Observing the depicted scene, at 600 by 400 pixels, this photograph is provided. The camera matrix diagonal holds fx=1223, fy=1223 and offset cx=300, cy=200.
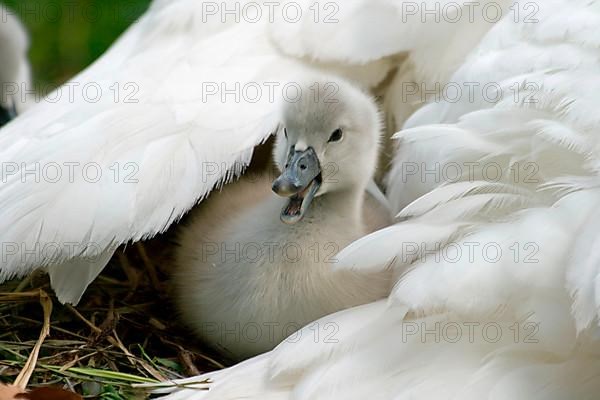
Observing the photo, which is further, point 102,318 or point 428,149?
point 102,318

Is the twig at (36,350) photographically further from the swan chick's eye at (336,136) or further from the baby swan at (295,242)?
the swan chick's eye at (336,136)

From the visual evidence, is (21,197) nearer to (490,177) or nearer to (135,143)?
(135,143)

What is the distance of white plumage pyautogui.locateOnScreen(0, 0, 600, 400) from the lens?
1.66 metres

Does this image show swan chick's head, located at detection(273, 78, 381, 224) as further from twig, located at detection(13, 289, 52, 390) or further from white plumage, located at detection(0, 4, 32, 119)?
white plumage, located at detection(0, 4, 32, 119)

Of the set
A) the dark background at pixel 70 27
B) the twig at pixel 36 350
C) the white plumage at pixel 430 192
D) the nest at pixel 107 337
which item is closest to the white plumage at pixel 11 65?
the dark background at pixel 70 27

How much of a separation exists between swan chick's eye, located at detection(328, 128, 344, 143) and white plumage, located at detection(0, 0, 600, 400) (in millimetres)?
116

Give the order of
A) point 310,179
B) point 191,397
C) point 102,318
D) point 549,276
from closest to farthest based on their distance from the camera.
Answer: point 549,276 → point 191,397 → point 310,179 → point 102,318

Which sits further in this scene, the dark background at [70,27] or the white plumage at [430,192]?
the dark background at [70,27]

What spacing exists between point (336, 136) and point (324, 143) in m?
0.04

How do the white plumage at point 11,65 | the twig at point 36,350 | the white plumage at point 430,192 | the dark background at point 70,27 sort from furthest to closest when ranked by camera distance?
the dark background at point 70,27 < the white plumage at point 11,65 < the twig at point 36,350 < the white plumage at point 430,192

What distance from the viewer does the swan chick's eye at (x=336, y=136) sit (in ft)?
7.11

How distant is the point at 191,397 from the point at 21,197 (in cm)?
42

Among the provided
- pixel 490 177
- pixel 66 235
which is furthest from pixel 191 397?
pixel 490 177

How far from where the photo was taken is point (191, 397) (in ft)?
5.92
